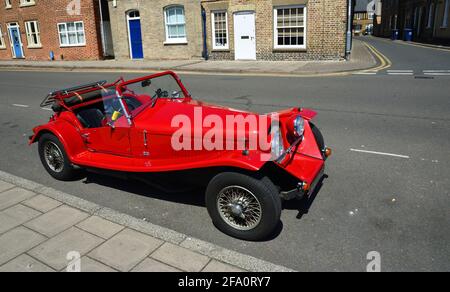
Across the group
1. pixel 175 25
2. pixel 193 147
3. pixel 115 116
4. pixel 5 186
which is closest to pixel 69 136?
pixel 115 116

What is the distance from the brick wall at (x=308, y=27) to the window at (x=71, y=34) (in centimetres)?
1070

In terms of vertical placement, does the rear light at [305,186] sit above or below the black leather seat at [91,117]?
below

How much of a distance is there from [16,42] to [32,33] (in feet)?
8.62

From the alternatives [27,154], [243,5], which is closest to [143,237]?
[27,154]

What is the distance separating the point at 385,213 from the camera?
407 cm

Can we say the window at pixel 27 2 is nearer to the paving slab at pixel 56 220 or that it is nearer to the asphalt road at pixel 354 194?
the asphalt road at pixel 354 194

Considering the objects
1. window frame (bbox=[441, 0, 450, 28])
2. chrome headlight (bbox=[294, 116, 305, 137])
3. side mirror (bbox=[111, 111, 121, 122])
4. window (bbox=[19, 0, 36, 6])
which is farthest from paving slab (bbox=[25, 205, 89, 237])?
window frame (bbox=[441, 0, 450, 28])

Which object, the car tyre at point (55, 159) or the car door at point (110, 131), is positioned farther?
the car tyre at point (55, 159)

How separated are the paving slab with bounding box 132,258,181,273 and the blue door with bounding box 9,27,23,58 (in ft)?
107

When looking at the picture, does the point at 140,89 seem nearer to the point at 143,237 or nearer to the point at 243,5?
the point at 143,237

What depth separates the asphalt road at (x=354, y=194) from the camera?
3451 mm

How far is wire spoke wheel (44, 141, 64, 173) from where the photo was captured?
5.24m

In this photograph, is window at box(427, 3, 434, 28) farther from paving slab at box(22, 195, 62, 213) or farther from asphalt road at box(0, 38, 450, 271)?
paving slab at box(22, 195, 62, 213)

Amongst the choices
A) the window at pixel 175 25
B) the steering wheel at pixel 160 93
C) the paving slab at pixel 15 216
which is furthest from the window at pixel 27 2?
the paving slab at pixel 15 216
